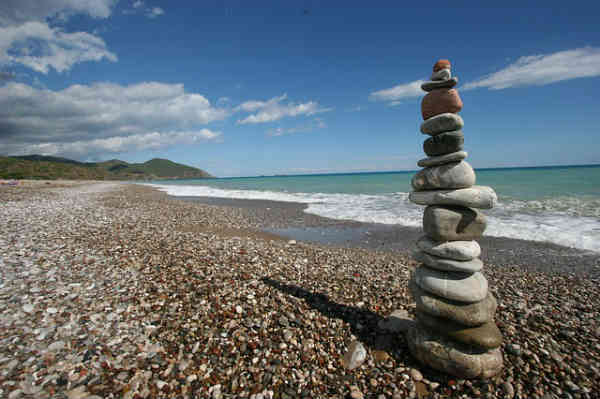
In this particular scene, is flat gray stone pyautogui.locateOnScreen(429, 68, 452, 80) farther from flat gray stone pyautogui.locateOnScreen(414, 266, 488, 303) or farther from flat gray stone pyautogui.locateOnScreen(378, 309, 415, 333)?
flat gray stone pyautogui.locateOnScreen(378, 309, 415, 333)

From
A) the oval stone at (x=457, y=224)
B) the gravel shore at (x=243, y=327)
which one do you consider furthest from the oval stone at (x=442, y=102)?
the gravel shore at (x=243, y=327)

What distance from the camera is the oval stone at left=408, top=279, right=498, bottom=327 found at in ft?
13.7

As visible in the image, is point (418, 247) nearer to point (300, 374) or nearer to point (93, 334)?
point (300, 374)

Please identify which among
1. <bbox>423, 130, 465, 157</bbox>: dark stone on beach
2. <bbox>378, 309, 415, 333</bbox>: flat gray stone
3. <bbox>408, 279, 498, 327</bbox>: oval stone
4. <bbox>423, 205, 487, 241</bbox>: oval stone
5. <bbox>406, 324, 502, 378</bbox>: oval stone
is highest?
<bbox>423, 130, 465, 157</bbox>: dark stone on beach

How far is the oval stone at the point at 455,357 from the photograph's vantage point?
407 cm

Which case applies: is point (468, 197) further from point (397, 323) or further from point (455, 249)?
point (397, 323)

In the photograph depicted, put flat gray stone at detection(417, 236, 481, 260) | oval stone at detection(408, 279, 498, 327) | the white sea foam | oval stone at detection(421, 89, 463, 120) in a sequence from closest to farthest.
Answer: oval stone at detection(408, 279, 498, 327) < flat gray stone at detection(417, 236, 481, 260) < oval stone at detection(421, 89, 463, 120) < the white sea foam

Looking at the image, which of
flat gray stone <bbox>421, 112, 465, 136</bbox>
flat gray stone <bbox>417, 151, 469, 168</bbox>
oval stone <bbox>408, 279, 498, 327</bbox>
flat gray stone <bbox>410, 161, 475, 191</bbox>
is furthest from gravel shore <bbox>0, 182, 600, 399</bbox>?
flat gray stone <bbox>421, 112, 465, 136</bbox>

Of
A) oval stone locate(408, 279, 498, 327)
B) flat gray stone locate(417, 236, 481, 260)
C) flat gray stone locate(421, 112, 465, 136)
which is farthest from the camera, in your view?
flat gray stone locate(421, 112, 465, 136)

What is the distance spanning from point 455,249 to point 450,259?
257mm

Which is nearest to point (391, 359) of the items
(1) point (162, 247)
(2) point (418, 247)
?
(2) point (418, 247)

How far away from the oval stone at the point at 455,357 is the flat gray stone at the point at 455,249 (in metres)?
1.43

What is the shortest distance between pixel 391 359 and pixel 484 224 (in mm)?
3053

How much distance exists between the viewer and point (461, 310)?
4.23 metres
